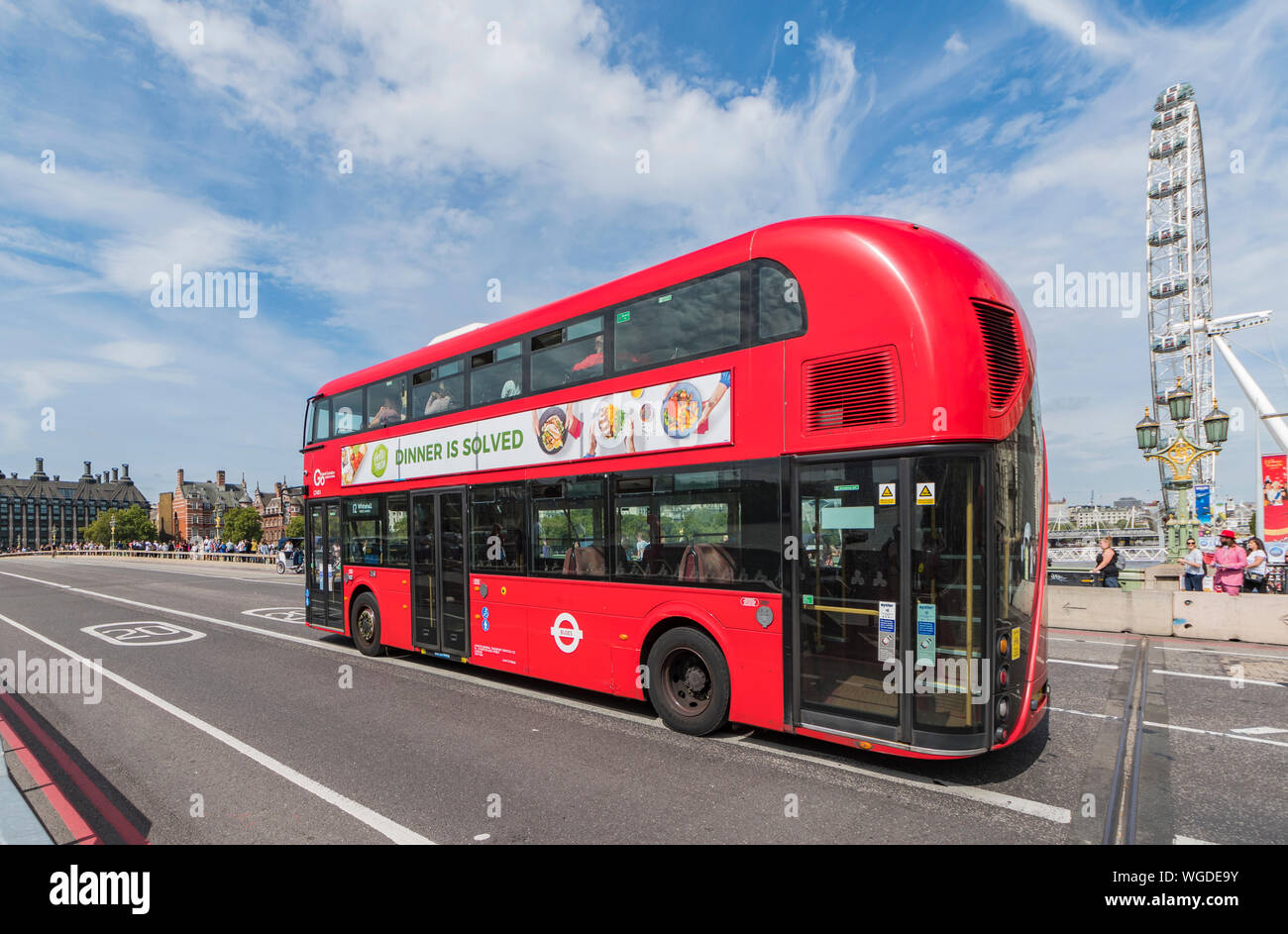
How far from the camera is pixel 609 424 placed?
23.0 ft

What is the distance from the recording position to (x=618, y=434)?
6.92 m

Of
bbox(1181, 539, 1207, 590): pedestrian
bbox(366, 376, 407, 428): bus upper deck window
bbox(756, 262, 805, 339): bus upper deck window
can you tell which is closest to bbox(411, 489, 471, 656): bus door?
bbox(366, 376, 407, 428): bus upper deck window

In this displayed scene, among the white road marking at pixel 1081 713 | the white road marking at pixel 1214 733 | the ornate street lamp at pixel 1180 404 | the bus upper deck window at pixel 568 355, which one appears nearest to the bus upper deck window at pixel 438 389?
the bus upper deck window at pixel 568 355

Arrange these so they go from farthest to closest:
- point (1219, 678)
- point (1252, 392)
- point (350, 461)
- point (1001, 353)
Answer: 1. point (1252, 392)
2. point (350, 461)
3. point (1219, 678)
4. point (1001, 353)

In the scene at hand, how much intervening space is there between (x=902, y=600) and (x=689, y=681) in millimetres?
2332

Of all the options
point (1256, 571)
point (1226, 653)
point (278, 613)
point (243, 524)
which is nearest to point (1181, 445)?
point (1256, 571)

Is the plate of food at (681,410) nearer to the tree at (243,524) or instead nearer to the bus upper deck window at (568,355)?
the bus upper deck window at (568,355)

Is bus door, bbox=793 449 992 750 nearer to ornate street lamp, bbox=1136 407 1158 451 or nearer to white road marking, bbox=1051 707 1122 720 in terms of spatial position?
white road marking, bbox=1051 707 1122 720

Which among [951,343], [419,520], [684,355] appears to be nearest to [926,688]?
[951,343]

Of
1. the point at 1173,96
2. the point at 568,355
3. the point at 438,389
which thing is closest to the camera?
the point at 568,355

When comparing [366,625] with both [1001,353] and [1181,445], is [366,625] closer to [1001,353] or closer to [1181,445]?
[1001,353]

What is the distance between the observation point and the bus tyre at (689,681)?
6094 millimetres
